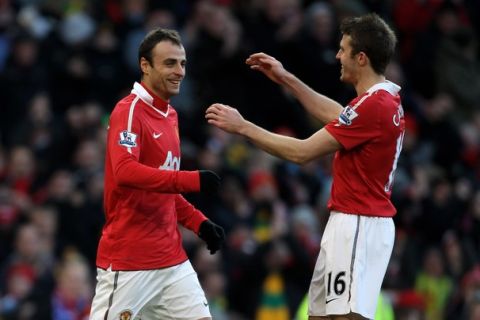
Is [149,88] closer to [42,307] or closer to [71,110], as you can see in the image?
[42,307]

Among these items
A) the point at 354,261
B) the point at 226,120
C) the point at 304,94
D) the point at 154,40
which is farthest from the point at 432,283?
the point at 154,40

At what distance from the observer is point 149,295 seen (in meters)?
8.88

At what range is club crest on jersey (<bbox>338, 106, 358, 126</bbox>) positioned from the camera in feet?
28.5

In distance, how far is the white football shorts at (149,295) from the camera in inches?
346

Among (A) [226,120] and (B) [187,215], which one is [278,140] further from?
(B) [187,215]

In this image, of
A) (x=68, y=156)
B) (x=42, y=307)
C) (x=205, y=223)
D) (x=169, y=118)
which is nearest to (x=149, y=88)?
(x=169, y=118)

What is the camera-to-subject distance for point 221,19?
16344 millimetres

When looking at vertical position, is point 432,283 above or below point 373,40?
below

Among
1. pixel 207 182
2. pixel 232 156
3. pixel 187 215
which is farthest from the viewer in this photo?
pixel 232 156

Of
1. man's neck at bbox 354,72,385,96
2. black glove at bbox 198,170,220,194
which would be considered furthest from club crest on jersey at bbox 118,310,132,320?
man's neck at bbox 354,72,385,96

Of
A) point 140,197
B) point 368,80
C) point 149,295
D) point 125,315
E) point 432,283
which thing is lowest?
point 432,283

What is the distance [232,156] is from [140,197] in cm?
672

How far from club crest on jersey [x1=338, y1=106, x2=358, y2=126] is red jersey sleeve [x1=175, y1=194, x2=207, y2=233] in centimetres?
122

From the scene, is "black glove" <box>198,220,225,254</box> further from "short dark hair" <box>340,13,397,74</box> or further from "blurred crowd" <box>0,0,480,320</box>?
"blurred crowd" <box>0,0,480,320</box>
